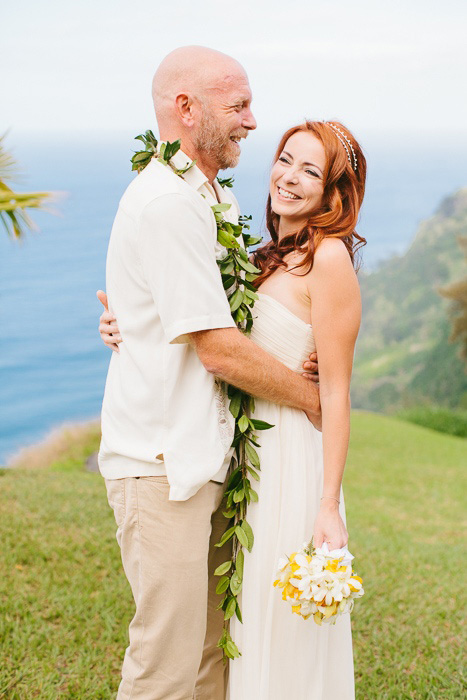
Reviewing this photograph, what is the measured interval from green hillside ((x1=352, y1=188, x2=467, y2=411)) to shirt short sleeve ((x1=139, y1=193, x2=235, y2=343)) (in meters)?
19.3

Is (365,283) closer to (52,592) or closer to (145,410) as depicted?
(52,592)

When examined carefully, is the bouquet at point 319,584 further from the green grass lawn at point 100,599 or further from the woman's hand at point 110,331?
the green grass lawn at point 100,599

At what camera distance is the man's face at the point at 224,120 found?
2193 mm

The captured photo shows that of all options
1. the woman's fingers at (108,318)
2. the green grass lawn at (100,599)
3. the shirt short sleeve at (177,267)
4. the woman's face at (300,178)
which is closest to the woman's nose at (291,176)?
the woman's face at (300,178)

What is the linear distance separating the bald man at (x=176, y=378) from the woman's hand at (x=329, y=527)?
28 cm

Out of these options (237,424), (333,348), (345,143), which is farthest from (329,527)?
(345,143)

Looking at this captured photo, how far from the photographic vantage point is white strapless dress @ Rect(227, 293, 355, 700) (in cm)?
226

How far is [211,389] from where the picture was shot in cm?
215

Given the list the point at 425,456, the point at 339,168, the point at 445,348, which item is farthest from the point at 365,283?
the point at 339,168

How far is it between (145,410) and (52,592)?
99.3 inches

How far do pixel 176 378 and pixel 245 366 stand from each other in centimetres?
18

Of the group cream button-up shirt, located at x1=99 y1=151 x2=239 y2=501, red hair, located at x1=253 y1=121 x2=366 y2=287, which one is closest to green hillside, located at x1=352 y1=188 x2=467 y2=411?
red hair, located at x1=253 y1=121 x2=366 y2=287

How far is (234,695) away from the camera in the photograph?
2.33m

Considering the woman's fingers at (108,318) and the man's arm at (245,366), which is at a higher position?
the woman's fingers at (108,318)
